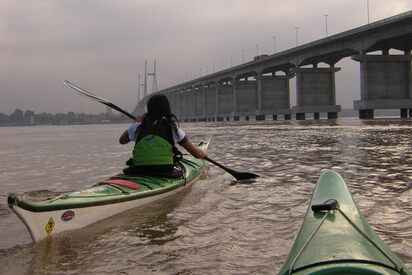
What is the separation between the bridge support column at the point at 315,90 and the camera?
52.3 meters

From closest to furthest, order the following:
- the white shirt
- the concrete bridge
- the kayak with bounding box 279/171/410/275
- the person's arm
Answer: the kayak with bounding box 279/171/410/275, the white shirt, the person's arm, the concrete bridge

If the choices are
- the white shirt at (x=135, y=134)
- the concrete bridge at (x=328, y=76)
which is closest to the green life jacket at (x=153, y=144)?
the white shirt at (x=135, y=134)

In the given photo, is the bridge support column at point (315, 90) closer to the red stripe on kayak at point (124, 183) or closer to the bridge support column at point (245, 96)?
the bridge support column at point (245, 96)

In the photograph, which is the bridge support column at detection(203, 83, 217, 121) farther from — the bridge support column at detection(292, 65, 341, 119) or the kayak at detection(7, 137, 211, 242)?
the kayak at detection(7, 137, 211, 242)

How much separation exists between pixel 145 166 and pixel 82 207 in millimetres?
1378

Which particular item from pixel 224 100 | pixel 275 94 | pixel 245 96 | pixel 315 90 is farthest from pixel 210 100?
pixel 315 90

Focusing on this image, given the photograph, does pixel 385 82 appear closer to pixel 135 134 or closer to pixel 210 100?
pixel 135 134

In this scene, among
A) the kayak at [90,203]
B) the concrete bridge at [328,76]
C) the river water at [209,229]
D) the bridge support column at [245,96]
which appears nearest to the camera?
the river water at [209,229]

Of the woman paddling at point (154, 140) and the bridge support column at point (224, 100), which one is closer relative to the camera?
the woman paddling at point (154, 140)

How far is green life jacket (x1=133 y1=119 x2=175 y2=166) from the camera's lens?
16.1 ft

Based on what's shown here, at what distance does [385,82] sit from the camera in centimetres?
3991

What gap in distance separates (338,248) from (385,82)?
4296 cm

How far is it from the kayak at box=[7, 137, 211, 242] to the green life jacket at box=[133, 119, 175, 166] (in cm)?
24

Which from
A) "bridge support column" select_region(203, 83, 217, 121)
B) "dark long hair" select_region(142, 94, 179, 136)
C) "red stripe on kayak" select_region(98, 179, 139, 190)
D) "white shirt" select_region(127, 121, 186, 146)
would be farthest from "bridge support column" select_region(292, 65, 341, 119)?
"red stripe on kayak" select_region(98, 179, 139, 190)
